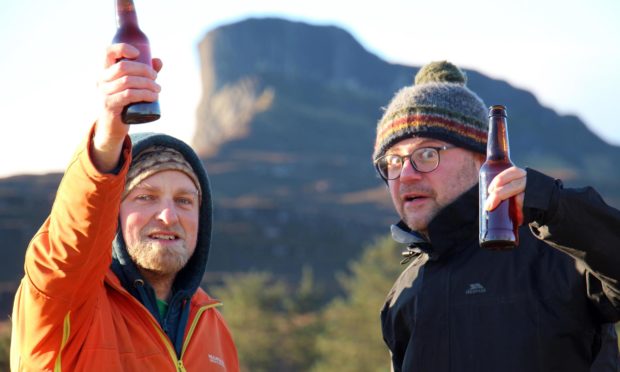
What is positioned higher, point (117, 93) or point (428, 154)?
point (117, 93)

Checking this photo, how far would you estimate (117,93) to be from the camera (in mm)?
3148

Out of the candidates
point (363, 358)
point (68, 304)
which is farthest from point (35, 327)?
point (363, 358)

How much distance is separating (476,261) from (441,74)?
49.9 inches

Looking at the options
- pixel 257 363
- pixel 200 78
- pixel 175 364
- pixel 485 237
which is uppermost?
pixel 200 78

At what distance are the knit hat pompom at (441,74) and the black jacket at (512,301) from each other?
0.85 m

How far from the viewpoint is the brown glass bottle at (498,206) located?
134 inches

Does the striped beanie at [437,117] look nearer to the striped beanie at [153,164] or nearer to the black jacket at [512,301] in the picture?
the black jacket at [512,301]

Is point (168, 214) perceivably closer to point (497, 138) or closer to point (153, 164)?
point (153, 164)

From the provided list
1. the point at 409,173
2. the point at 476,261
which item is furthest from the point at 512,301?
the point at 409,173

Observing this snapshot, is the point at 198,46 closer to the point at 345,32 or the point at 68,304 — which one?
the point at 345,32

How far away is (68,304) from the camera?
3.48 metres

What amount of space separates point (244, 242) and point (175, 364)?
61550 millimetres

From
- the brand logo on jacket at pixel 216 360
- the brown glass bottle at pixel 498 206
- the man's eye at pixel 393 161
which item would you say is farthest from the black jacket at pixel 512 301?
the brand logo on jacket at pixel 216 360

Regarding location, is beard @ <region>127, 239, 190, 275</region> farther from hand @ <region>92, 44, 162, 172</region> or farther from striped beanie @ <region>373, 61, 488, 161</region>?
striped beanie @ <region>373, 61, 488, 161</region>
